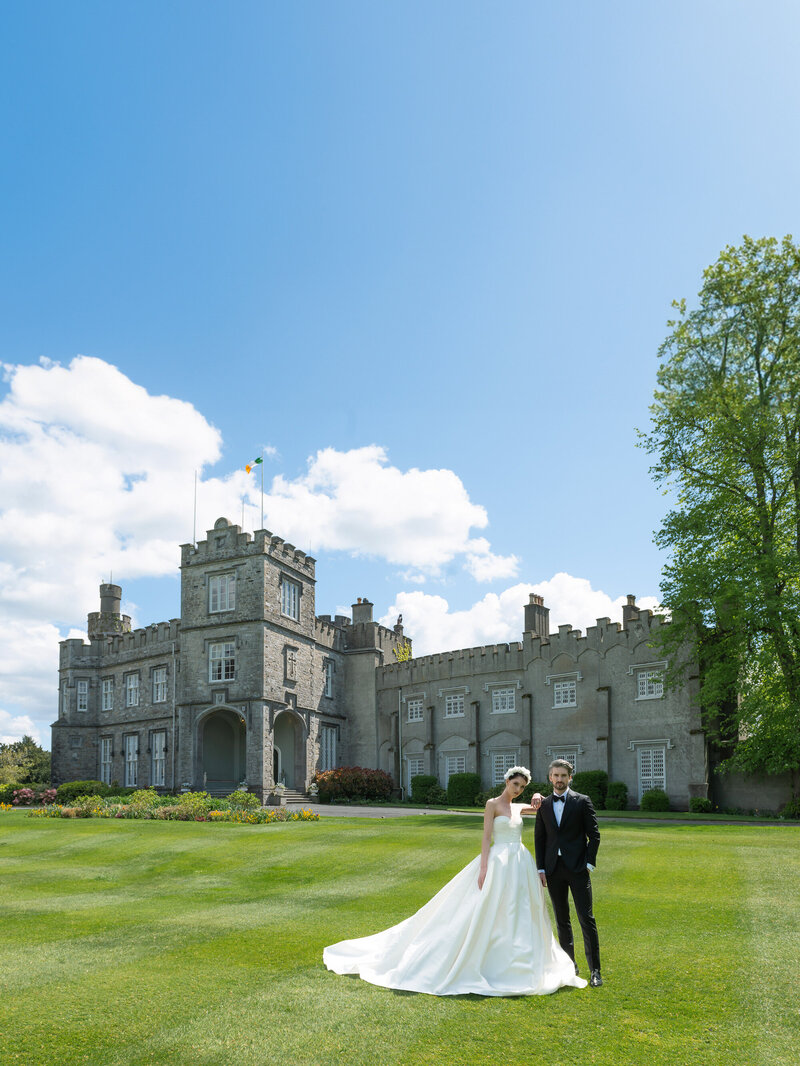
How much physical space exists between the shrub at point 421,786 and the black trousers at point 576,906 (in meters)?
34.0

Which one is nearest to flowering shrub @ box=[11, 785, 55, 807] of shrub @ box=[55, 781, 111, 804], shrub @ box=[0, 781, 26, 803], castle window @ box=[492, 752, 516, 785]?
shrub @ box=[55, 781, 111, 804]

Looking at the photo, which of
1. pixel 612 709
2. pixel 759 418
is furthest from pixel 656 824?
pixel 759 418

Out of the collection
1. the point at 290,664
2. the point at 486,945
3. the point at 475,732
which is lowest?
the point at 475,732

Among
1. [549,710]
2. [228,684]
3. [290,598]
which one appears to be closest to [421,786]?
[549,710]

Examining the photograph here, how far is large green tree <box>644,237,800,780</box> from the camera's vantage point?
96.3 feet

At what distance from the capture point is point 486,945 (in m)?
8.27

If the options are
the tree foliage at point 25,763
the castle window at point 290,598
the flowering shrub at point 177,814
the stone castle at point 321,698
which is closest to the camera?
the flowering shrub at point 177,814

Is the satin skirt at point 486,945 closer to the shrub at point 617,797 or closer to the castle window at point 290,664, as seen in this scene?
the shrub at point 617,797

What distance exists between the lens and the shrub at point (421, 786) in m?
42.0

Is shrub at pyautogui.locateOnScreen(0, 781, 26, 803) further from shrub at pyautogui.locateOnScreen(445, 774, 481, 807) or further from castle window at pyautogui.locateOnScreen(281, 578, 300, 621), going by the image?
shrub at pyautogui.locateOnScreen(445, 774, 481, 807)

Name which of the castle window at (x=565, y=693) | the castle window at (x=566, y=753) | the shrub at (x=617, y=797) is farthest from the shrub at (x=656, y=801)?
the castle window at (x=565, y=693)

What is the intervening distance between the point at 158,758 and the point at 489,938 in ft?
132

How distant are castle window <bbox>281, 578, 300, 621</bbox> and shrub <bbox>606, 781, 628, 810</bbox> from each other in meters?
18.0

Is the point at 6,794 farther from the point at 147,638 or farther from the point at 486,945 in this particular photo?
the point at 486,945
